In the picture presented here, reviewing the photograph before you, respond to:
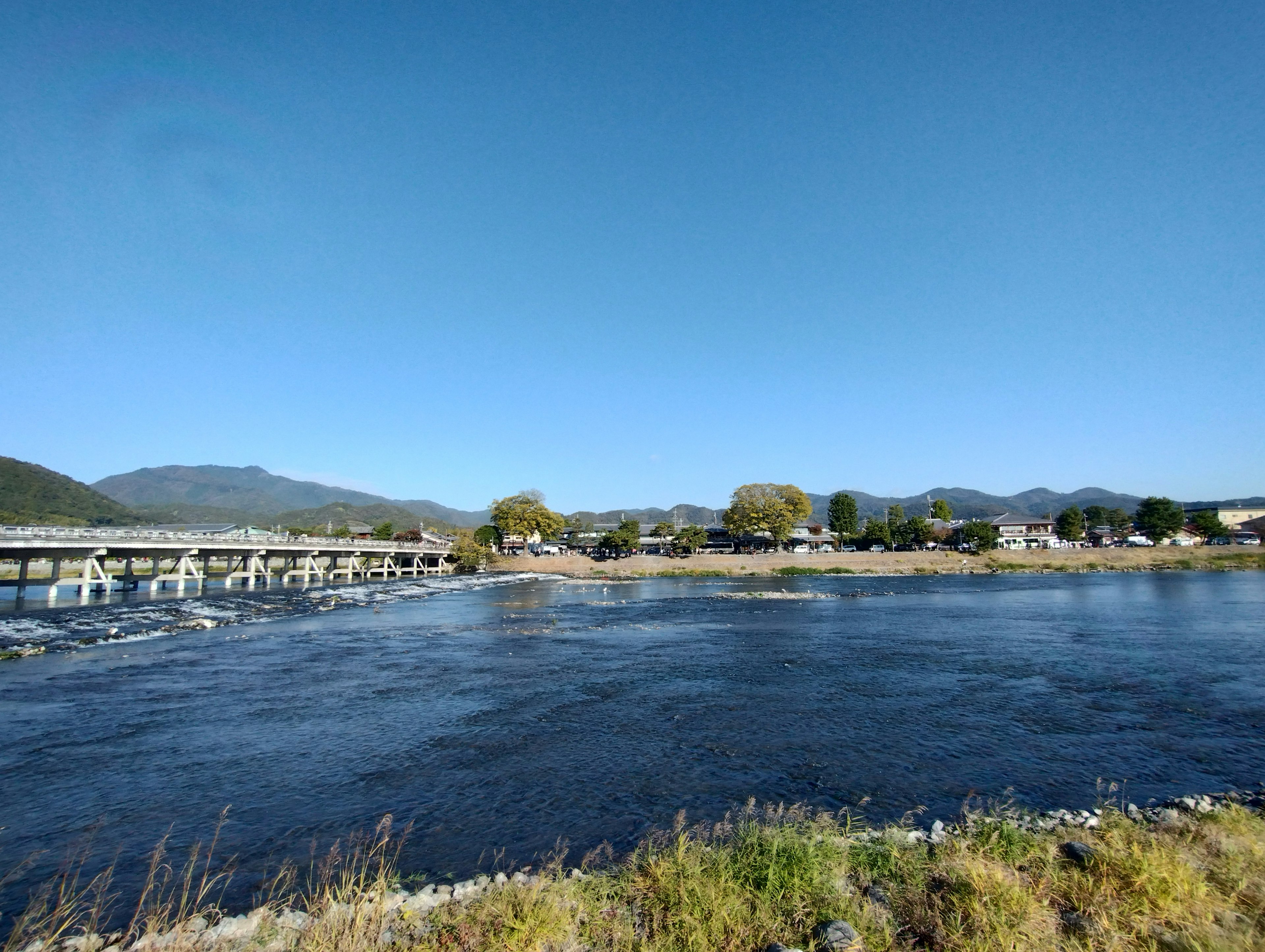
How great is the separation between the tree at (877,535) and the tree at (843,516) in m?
2.45

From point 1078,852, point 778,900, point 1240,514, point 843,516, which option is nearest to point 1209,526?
point 1240,514

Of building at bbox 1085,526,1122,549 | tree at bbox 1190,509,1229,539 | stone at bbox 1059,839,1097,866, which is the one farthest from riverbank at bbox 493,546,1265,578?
stone at bbox 1059,839,1097,866

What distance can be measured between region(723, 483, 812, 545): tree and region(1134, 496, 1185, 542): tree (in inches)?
2179

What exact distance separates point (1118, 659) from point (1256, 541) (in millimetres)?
122162

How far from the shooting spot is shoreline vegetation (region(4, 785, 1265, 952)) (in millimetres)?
5043

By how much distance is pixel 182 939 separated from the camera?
505 centimetres

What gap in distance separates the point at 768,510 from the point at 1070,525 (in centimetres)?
5701

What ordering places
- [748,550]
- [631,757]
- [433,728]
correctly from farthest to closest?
[748,550] < [433,728] < [631,757]

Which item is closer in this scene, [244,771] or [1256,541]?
[244,771]

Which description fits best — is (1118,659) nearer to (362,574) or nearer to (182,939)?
(182,939)

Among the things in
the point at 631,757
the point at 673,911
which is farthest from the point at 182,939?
the point at 631,757

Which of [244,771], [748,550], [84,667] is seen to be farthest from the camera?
[748,550]

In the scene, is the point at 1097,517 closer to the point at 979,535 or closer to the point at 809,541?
the point at 979,535

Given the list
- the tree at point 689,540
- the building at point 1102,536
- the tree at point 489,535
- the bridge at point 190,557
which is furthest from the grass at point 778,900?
the building at point 1102,536
